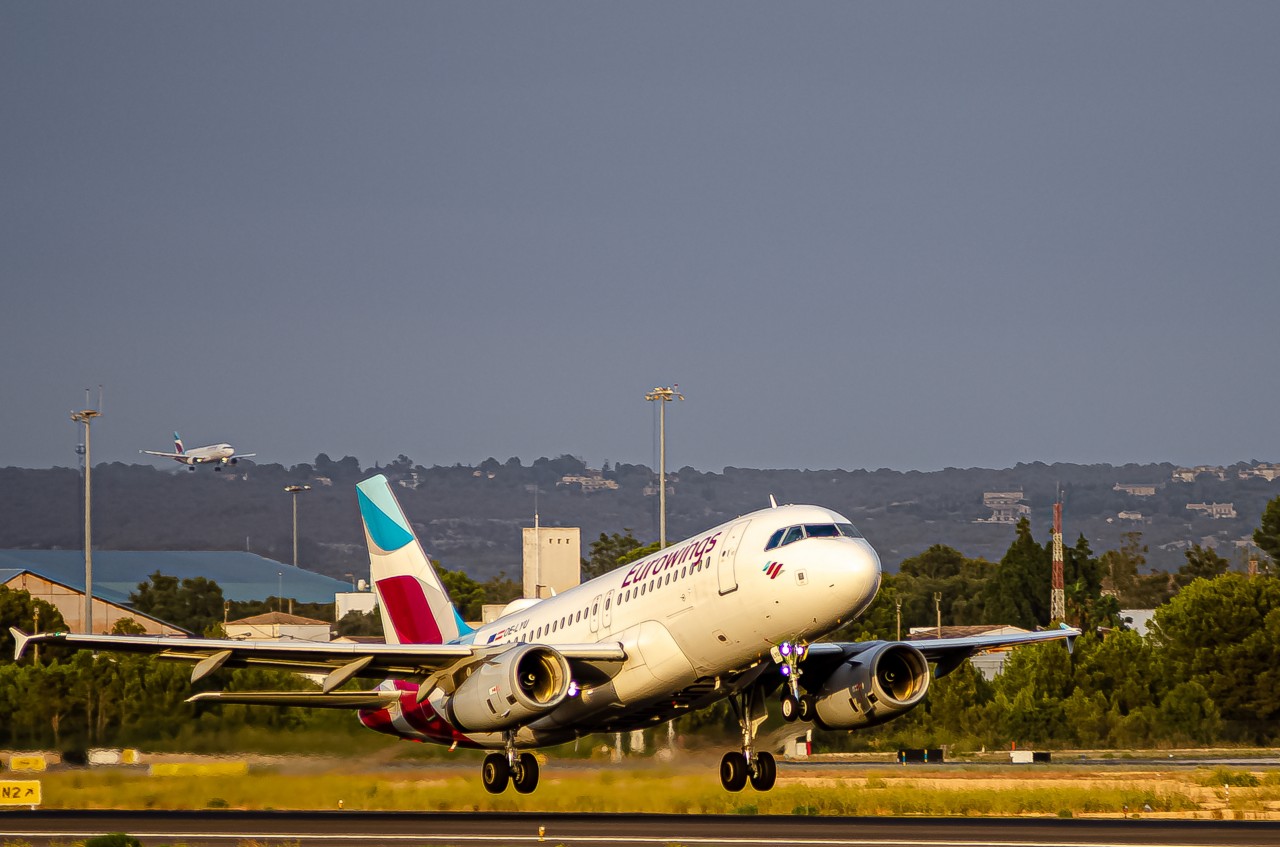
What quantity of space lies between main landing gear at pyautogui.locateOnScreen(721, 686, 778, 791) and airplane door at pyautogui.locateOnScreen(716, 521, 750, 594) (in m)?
4.80

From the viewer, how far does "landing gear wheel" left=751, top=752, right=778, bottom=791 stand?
130 feet

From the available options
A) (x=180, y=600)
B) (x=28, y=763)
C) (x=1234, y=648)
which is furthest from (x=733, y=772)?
(x=180, y=600)

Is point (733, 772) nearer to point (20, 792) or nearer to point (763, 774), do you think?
point (763, 774)

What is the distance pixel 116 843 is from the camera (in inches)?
1266

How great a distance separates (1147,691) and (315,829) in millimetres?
62723

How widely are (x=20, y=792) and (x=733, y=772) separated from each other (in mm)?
18717

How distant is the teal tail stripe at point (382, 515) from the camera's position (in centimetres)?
5056

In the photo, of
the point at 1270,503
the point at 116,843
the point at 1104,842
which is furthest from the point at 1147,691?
the point at 116,843

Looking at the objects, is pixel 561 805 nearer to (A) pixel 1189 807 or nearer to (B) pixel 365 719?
(B) pixel 365 719

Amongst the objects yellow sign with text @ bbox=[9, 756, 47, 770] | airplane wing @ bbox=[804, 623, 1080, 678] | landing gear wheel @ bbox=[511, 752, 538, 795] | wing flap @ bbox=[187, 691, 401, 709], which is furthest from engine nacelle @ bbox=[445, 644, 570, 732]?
yellow sign with text @ bbox=[9, 756, 47, 770]

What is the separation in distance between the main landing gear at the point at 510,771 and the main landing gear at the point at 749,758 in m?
4.40

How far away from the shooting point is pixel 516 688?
37.4 metres

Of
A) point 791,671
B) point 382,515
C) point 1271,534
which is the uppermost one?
point 1271,534

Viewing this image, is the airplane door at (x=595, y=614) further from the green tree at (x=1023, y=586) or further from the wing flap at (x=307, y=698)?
the green tree at (x=1023, y=586)
